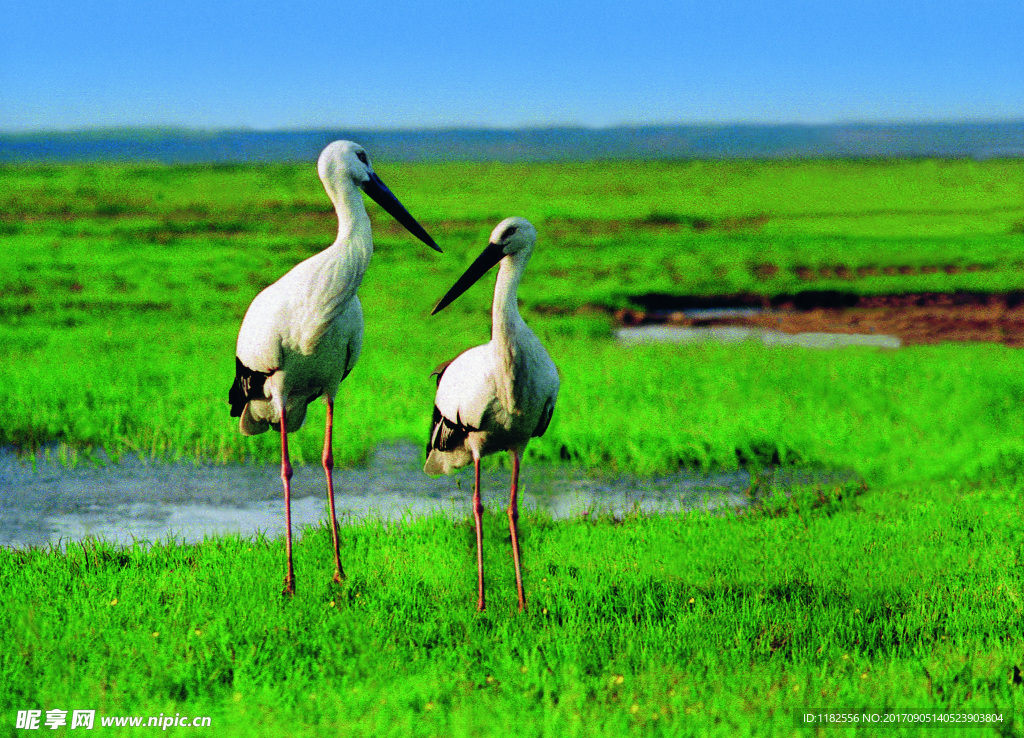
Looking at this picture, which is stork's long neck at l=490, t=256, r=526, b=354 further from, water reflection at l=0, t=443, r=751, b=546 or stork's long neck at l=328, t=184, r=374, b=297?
water reflection at l=0, t=443, r=751, b=546

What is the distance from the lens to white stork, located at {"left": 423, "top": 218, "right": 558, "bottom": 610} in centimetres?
482

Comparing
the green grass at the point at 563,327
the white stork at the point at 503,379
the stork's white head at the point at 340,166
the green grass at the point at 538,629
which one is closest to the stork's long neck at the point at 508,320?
the white stork at the point at 503,379

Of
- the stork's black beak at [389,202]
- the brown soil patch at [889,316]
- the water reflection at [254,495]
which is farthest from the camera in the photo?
the brown soil patch at [889,316]

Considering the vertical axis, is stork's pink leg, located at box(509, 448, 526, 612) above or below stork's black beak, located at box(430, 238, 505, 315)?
below

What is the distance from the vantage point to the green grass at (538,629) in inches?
163

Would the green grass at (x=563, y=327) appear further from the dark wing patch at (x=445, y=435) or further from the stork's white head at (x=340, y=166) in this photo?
the stork's white head at (x=340, y=166)

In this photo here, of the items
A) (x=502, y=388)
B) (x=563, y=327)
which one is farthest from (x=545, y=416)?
(x=563, y=327)

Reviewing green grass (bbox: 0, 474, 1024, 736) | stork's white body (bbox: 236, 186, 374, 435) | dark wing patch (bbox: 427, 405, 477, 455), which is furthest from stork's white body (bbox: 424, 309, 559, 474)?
green grass (bbox: 0, 474, 1024, 736)

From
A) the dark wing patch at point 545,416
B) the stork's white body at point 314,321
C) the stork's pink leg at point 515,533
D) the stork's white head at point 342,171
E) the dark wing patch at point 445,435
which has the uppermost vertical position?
the stork's white head at point 342,171

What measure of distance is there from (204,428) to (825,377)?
6.90 meters

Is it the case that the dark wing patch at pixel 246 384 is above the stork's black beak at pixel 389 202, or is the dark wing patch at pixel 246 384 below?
below

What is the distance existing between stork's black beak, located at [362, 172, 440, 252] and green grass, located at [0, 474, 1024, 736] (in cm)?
188

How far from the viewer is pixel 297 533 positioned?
6.94 m

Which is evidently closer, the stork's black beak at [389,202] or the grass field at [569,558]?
the grass field at [569,558]
